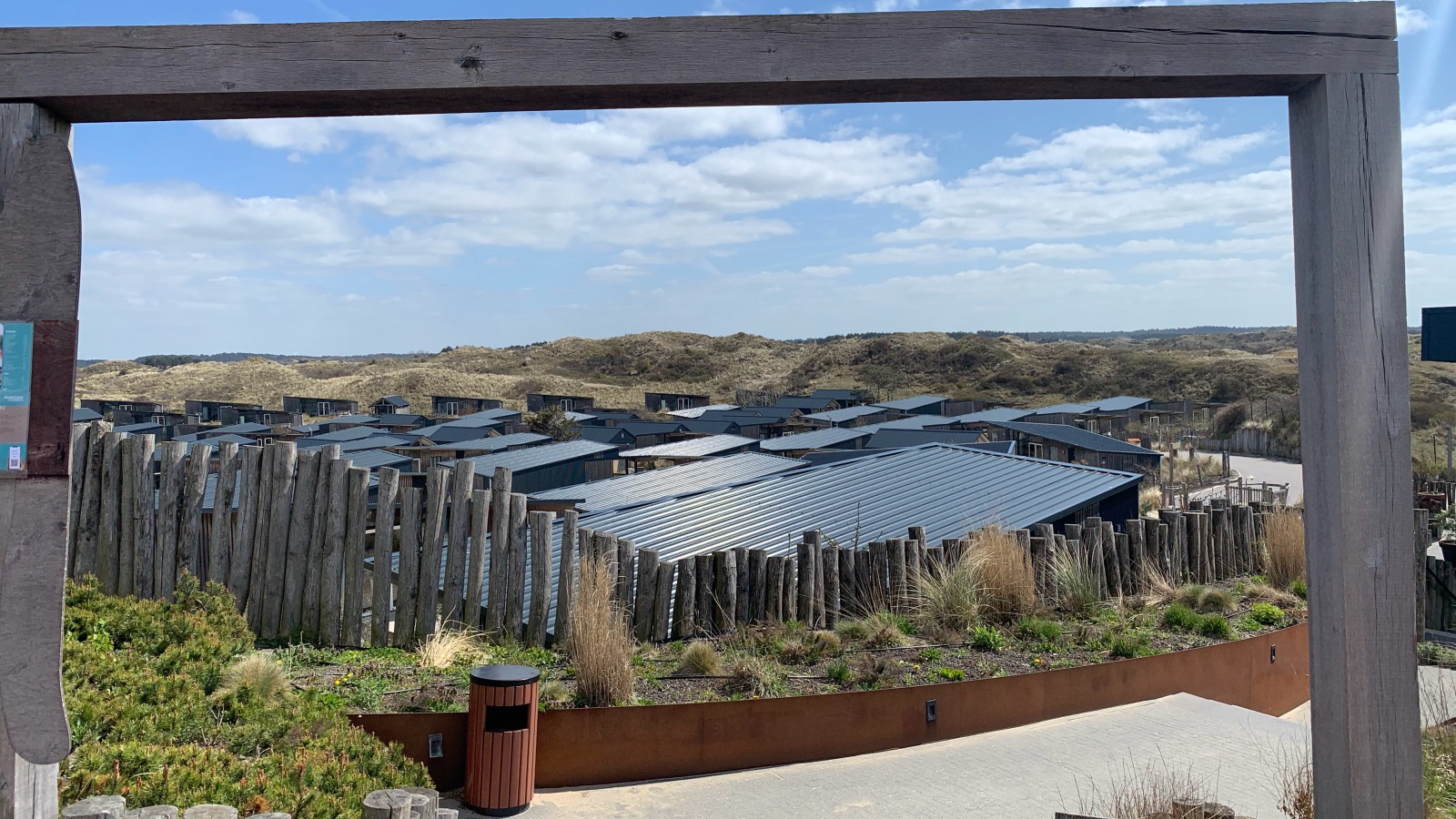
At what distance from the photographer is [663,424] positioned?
29.4 metres

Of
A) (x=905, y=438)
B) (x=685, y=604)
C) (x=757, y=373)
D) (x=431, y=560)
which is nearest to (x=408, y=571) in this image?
(x=431, y=560)

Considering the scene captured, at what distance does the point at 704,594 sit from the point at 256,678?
3546 mm

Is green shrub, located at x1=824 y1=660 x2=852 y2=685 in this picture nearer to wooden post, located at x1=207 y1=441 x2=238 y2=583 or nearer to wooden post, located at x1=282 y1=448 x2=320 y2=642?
wooden post, located at x1=282 y1=448 x2=320 y2=642

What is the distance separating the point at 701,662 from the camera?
22.6 ft

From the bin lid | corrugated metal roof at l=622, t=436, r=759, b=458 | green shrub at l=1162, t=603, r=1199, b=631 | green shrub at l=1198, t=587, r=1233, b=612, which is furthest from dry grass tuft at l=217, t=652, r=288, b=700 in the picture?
corrugated metal roof at l=622, t=436, r=759, b=458

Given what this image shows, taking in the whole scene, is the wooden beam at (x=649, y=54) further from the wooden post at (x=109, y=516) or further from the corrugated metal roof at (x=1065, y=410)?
the corrugated metal roof at (x=1065, y=410)

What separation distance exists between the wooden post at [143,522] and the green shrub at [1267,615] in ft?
31.1

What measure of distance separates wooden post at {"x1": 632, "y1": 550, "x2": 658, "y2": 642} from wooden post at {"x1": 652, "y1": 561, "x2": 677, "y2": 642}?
0.9 inches

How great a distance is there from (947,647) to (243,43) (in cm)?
639

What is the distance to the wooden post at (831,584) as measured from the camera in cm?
854

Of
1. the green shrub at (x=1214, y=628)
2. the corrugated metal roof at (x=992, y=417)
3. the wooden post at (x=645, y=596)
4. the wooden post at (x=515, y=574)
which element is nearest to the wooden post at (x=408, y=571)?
the wooden post at (x=515, y=574)

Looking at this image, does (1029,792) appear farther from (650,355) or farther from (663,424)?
(650,355)

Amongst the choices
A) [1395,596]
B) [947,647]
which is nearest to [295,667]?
[947,647]

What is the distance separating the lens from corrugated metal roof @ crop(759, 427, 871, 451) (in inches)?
883
